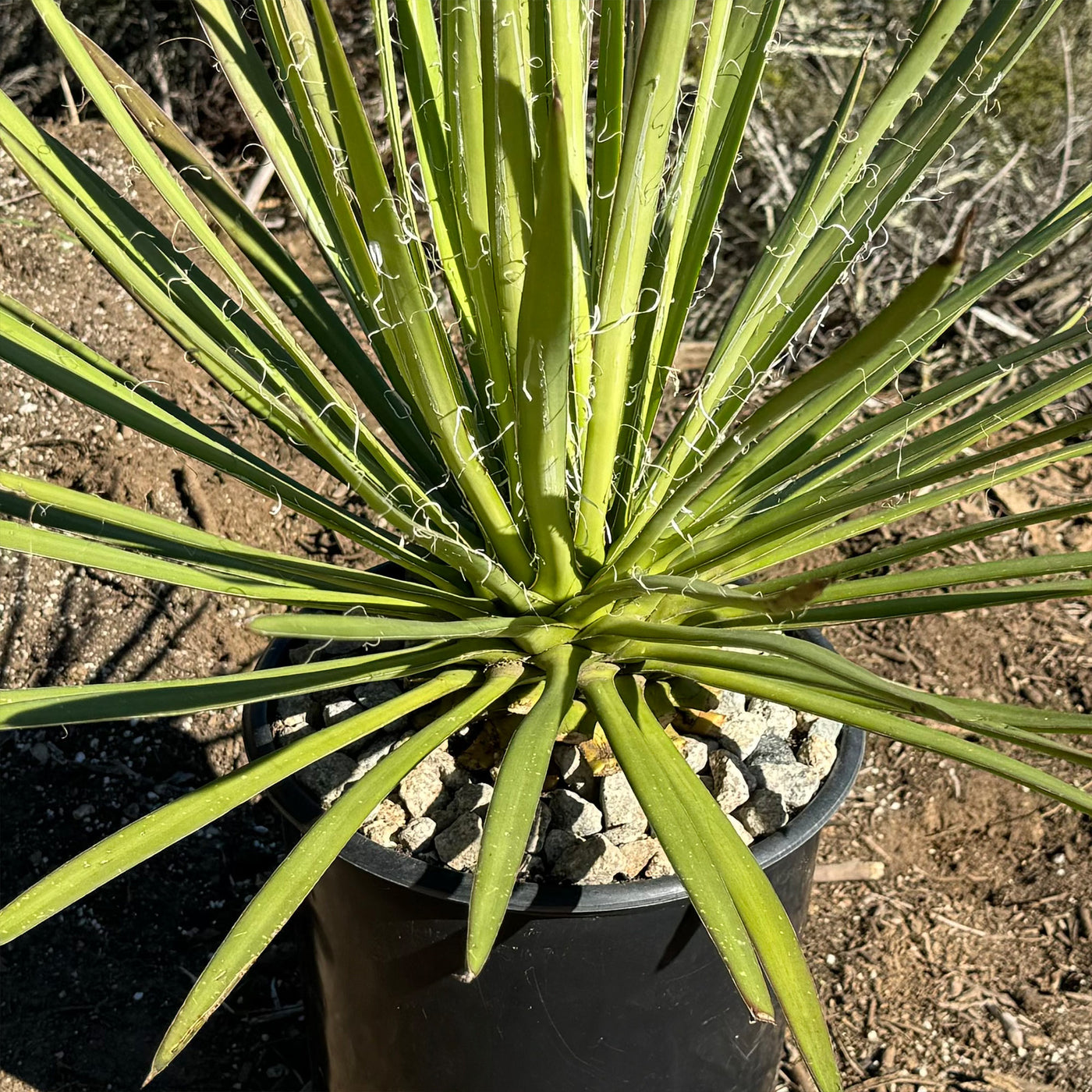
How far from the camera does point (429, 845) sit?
110 centimetres

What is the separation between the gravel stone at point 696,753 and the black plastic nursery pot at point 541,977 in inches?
4.7

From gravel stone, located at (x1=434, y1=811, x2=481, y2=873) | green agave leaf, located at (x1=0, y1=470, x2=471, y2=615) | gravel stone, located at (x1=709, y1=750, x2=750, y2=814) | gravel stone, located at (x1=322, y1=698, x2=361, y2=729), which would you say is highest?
green agave leaf, located at (x1=0, y1=470, x2=471, y2=615)

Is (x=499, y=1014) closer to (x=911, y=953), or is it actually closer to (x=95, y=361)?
(x=95, y=361)

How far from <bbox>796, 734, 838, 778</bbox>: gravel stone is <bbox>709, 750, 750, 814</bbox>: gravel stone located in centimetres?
9

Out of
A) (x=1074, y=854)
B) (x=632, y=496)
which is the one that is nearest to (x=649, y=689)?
(x=632, y=496)

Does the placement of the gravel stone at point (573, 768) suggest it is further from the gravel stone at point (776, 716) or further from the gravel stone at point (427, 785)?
the gravel stone at point (776, 716)

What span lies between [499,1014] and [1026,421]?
2.10 metres

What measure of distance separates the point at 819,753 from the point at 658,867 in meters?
0.24

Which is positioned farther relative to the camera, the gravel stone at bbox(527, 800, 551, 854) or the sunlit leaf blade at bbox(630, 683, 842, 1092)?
the gravel stone at bbox(527, 800, 551, 854)

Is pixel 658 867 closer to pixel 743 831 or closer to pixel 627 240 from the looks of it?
pixel 743 831

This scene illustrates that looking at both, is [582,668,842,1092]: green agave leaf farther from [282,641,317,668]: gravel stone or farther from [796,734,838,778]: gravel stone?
[282,641,317,668]: gravel stone

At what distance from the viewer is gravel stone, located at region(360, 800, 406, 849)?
110cm

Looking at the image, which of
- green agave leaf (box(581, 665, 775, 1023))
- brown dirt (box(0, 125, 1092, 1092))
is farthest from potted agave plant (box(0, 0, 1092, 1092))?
brown dirt (box(0, 125, 1092, 1092))

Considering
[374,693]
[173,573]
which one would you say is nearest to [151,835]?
[173,573]
